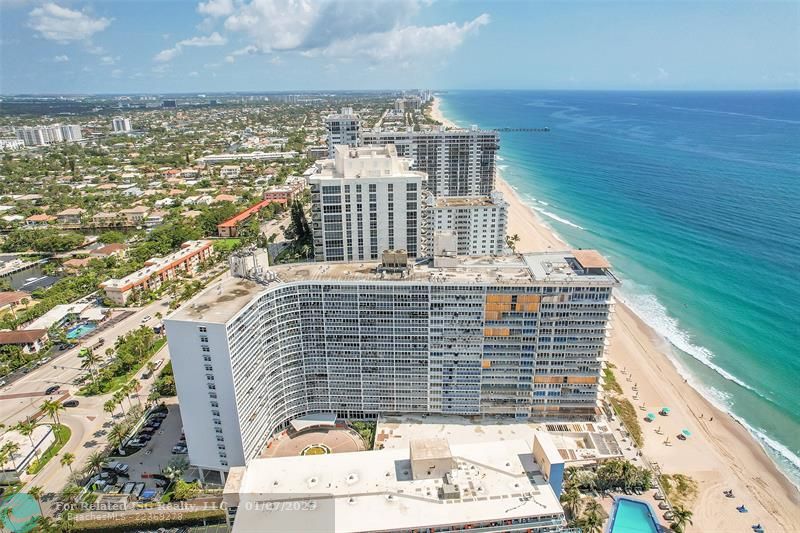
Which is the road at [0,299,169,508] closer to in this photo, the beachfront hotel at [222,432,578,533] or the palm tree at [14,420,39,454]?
the palm tree at [14,420,39,454]

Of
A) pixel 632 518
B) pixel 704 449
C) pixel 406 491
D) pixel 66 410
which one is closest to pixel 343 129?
pixel 66 410

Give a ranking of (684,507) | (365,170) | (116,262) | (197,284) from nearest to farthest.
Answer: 1. (684,507)
2. (365,170)
3. (197,284)
4. (116,262)

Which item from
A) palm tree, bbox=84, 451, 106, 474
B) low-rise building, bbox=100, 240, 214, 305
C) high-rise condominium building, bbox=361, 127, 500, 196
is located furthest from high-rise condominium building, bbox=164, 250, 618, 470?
low-rise building, bbox=100, 240, 214, 305

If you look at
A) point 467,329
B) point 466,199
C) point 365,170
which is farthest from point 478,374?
point 466,199

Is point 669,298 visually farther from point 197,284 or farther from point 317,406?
point 197,284

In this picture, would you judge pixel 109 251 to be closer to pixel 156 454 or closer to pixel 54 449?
pixel 54 449

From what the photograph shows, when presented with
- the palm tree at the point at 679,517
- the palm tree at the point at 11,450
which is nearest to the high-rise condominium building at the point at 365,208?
the palm tree at the point at 11,450
